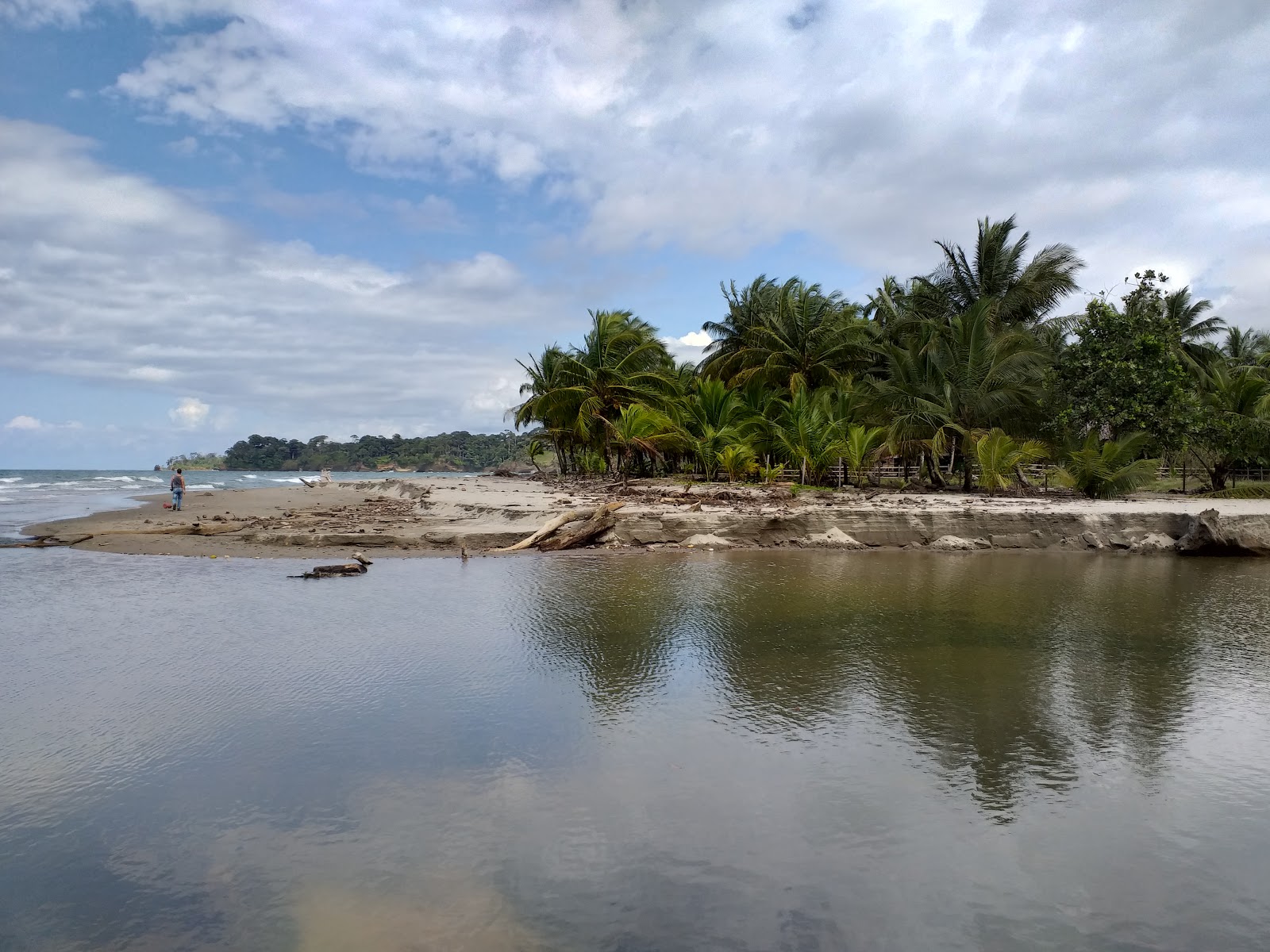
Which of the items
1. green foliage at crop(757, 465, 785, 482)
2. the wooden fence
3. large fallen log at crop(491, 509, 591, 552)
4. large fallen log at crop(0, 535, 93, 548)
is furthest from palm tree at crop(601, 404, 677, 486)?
large fallen log at crop(0, 535, 93, 548)

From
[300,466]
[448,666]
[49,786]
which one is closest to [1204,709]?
[448,666]

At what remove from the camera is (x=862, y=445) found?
22641 millimetres

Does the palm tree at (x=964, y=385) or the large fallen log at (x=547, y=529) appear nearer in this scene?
the large fallen log at (x=547, y=529)

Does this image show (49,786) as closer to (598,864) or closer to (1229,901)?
(598,864)

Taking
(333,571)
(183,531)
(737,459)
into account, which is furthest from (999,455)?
(183,531)

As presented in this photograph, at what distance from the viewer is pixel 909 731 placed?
17.4 feet

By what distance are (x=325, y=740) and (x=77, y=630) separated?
16.1 ft

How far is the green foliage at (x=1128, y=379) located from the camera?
2161 centimetres

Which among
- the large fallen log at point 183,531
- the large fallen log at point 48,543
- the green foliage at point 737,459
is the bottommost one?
the large fallen log at point 48,543

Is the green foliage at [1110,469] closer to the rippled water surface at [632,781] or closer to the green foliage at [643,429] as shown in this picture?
the green foliage at [643,429]

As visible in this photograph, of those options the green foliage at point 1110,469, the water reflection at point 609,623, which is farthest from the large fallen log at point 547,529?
the green foliage at point 1110,469

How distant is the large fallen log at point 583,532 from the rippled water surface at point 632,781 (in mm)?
5911

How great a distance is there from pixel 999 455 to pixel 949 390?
116 inches

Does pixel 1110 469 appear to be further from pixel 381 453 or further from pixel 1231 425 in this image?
pixel 381 453
